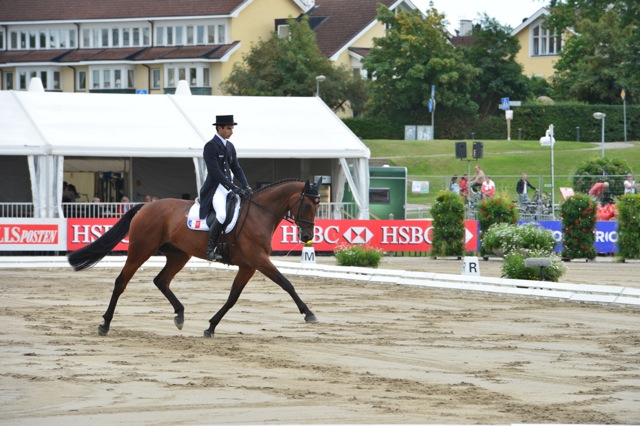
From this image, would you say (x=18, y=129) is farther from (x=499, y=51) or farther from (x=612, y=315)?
(x=499, y=51)

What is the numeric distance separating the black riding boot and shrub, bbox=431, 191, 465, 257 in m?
15.8

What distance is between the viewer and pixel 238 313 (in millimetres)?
17000

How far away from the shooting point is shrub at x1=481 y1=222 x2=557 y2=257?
24816mm

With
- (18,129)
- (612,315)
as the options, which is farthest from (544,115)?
(612,315)

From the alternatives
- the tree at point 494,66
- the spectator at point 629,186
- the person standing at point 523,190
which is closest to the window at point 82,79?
the tree at point 494,66

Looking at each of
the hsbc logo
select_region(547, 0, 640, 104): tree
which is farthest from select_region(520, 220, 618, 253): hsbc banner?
select_region(547, 0, 640, 104): tree

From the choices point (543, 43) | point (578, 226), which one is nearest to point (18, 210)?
point (578, 226)

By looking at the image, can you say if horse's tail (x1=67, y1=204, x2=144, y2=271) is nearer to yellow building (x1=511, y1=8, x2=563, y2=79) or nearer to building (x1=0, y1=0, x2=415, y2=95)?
building (x1=0, y1=0, x2=415, y2=95)

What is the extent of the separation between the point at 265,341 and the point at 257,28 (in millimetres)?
70222

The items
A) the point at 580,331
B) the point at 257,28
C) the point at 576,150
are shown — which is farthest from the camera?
the point at 257,28

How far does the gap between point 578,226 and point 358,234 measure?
539 cm

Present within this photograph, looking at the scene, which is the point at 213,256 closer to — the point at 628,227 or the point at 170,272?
the point at 170,272

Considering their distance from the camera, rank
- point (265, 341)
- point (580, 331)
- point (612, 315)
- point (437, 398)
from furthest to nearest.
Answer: point (612, 315) < point (580, 331) < point (265, 341) < point (437, 398)

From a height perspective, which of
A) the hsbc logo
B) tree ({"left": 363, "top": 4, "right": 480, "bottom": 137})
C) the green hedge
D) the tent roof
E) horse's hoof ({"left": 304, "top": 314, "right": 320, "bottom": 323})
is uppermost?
tree ({"left": 363, "top": 4, "right": 480, "bottom": 137})
